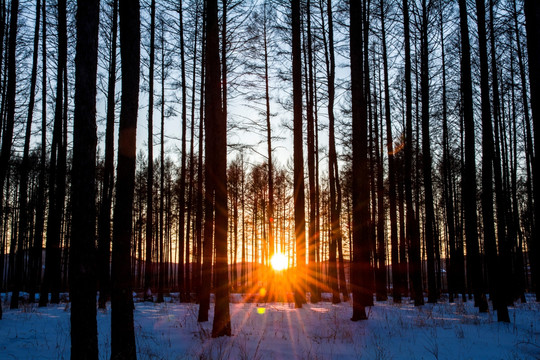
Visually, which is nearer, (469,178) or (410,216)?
(469,178)

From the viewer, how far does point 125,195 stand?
4.67 meters

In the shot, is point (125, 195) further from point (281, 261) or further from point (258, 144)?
point (281, 261)

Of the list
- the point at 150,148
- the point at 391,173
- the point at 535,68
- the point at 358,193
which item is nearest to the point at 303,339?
the point at 358,193

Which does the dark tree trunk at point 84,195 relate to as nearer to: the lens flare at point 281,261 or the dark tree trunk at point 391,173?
the dark tree trunk at point 391,173

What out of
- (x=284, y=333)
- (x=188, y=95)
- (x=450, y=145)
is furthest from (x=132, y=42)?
(x=450, y=145)

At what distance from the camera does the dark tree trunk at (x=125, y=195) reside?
4.51 metres

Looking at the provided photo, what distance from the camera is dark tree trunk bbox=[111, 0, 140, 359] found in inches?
178

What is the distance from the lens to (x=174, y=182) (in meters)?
26.7

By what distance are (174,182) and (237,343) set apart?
72.9 ft

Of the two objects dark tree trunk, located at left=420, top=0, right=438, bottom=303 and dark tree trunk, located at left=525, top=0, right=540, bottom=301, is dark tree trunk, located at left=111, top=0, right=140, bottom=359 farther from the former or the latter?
dark tree trunk, located at left=420, top=0, right=438, bottom=303

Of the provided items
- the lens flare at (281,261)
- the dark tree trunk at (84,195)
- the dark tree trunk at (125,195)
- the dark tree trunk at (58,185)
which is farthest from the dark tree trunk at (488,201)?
the lens flare at (281,261)

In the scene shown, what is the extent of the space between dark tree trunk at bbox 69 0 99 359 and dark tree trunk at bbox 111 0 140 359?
1.32 feet

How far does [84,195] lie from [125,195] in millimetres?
591

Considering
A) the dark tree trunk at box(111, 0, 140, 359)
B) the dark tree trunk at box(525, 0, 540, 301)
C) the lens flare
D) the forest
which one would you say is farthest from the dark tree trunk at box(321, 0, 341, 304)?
the lens flare
